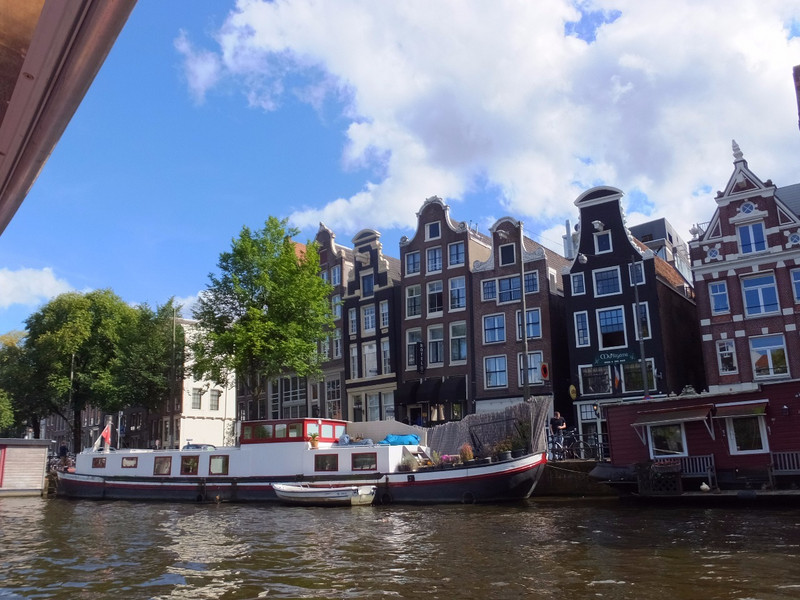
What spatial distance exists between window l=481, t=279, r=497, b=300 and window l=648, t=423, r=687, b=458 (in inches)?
681

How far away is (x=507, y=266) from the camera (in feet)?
137

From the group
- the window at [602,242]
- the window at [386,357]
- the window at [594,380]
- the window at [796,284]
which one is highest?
the window at [602,242]

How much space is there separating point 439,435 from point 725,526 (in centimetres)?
1684

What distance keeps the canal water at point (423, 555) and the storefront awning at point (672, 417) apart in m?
3.22

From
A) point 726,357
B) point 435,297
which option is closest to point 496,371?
point 435,297

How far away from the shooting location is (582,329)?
38.3 metres

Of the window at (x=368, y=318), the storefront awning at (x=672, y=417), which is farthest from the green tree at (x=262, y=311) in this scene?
the storefront awning at (x=672, y=417)

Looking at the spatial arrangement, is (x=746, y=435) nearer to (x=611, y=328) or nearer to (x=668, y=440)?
(x=668, y=440)

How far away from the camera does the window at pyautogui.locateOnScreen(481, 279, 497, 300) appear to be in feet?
138

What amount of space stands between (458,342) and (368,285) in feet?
29.6

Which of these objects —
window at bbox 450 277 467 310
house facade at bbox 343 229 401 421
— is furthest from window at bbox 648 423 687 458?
house facade at bbox 343 229 401 421

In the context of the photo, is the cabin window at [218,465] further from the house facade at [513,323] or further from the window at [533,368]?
the window at [533,368]

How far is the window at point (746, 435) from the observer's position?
77.9 feet

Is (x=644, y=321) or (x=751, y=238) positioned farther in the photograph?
(x=644, y=321)
